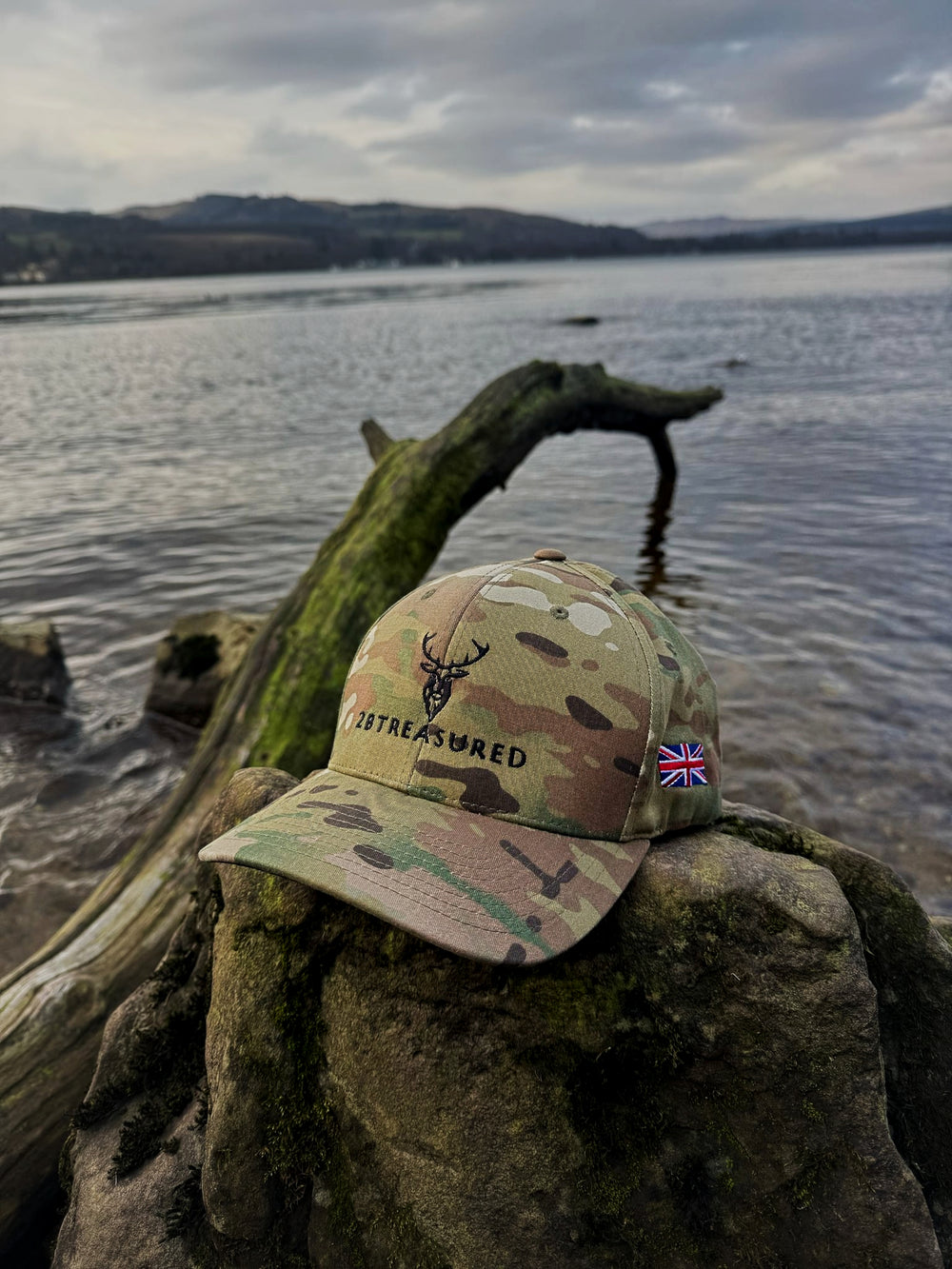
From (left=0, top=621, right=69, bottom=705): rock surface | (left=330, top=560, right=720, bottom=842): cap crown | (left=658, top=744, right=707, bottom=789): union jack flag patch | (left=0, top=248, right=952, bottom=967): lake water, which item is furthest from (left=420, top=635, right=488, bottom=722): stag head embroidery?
(left=0, top=621, right=69, bottom=705): rock surface

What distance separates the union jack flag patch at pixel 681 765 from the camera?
7.64 ft

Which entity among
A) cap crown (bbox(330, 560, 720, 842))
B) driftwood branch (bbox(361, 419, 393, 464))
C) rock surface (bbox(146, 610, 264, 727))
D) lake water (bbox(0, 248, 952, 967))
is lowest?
lake water (bbox(0, 248, 952, 967))

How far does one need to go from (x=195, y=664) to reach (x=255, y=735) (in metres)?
3.18

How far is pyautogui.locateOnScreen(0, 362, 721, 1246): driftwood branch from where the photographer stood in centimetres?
334

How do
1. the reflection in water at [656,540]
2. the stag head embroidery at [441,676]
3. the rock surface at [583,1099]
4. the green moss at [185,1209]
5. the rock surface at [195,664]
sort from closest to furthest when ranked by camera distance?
the rock surface at [583,1099] → the stag head embroidery at [441,676] → the green moss at [185,1209] → the rock surface at [195,664] → the reflection in water at [656,540]

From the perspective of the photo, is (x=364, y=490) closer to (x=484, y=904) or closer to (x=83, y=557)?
(x=484, y=904)

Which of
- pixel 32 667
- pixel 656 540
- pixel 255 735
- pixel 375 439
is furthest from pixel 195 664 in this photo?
pixel 656 540

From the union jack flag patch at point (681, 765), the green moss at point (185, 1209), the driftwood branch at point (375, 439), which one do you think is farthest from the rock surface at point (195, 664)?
the union jack flag patch at point (681, 765)

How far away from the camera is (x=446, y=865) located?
2.01 metres

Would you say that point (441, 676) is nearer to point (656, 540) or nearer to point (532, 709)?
point (532, 709)

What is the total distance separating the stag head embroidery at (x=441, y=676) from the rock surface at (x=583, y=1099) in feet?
2.12

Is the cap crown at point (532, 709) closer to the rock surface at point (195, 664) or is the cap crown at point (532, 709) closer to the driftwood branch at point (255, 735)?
the driftwood branch at point (255, 735)

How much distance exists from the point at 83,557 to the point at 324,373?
70.4 feet

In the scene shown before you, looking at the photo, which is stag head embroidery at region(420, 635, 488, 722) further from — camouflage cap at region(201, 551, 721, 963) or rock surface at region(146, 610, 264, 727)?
rock surface at region(146, 610, 264, 727)
